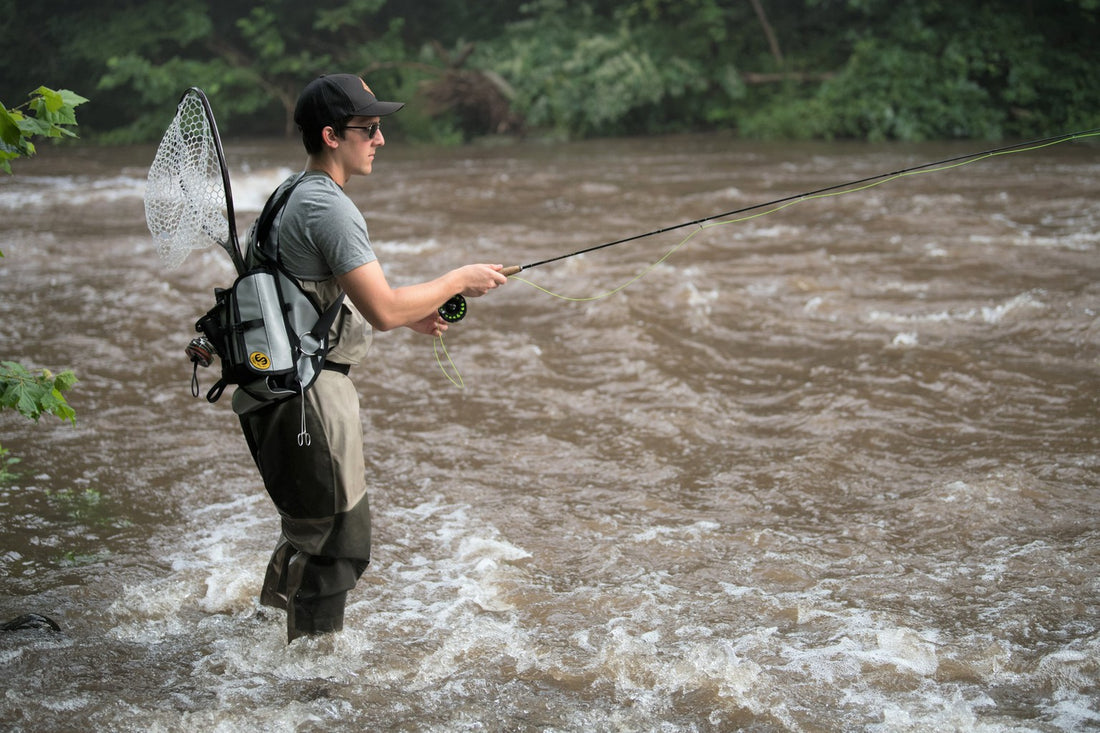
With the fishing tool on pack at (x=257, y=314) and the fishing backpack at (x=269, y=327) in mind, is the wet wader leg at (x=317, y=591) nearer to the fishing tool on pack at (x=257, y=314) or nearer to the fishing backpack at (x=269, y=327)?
the fishing tool on pack at (x=257, y=314)

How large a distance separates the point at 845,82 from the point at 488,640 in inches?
667

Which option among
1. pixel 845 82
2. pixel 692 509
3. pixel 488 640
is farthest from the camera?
pixel 845 82

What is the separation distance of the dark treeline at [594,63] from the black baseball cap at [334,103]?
15.9 m

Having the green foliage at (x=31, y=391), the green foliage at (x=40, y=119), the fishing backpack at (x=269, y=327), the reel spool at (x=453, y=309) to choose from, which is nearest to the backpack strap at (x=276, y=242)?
the fishing backpack at (x=269, y=327)

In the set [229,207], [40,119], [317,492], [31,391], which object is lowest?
[317,492]

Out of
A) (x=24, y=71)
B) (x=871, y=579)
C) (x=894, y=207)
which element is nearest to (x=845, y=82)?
(x=894, y=207)

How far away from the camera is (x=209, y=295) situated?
29.0 ft

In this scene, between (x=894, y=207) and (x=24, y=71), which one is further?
(x=24, y=71)

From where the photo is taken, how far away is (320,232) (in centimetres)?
293

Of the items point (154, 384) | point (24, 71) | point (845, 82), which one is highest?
point (24, 71)

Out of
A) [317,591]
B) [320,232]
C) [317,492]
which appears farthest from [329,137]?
[317,591]

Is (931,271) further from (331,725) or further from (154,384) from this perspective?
(331,725)

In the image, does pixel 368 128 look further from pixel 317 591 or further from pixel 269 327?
pixel 317 591

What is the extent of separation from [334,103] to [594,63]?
17.8 metres
